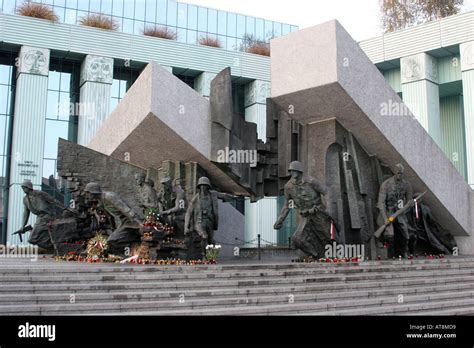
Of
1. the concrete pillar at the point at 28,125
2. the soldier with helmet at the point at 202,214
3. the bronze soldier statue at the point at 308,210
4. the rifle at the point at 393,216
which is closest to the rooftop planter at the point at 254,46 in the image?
the concrete pillar at the point at 28,125

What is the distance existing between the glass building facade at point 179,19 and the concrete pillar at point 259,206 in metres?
3.70

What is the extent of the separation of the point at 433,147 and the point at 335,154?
301cm

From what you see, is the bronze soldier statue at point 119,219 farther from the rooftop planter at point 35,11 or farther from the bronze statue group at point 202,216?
the rooftop planter at point 35,11

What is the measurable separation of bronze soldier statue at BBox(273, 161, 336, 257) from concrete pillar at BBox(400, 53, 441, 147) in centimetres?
1475

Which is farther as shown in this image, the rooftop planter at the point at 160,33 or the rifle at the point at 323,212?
the rooftop planter at the point at 160,33

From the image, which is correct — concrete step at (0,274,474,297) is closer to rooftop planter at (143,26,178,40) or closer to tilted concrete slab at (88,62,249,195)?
tilted concrete slab at (88,62,249,195)

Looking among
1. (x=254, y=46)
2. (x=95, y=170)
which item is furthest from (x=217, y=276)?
(x=254, y=46)

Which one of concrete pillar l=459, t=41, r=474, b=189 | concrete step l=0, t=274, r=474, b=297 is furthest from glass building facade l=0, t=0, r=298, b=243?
concrete step l=0, t=274, r=474, b=297

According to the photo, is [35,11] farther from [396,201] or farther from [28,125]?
[396,201]

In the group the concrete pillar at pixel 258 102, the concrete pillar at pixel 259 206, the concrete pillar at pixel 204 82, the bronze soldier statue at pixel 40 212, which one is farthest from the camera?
the concrete pillar at pixel 258 102

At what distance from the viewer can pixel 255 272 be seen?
827 centimetres

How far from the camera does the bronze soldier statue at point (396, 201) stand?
11.8 m

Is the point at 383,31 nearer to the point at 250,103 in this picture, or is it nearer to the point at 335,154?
the point at 250,103

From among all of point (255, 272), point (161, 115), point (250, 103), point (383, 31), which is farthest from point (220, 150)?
point (383, 31)
